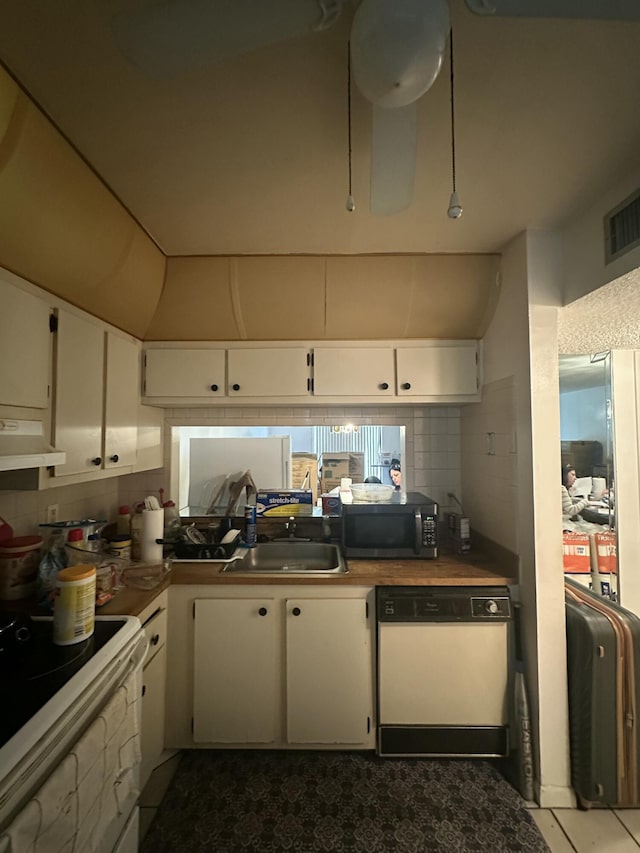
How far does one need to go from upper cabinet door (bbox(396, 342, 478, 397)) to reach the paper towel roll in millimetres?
1445

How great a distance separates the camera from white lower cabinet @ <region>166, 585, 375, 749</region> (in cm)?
166

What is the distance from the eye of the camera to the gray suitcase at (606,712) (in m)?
1.45

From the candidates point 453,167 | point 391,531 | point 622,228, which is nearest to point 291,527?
point 391,531

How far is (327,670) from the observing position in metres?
1.67

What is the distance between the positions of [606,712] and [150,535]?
211 centimetres

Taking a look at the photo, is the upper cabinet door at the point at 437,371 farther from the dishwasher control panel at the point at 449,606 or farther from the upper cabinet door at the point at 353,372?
the dishwasher control panel at the point at 449,606

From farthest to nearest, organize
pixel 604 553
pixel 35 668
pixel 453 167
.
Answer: pixel 604 553 → pixel 453 167 → pixel 35 668

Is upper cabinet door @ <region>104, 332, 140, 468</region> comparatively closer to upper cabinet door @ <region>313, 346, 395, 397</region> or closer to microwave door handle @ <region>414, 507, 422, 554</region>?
upper cabinet door @ <region>313, 346, 395, 397</region>

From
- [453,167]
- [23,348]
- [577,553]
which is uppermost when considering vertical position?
[453,167]

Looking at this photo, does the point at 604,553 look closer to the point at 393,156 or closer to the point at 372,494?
the point at 372,494

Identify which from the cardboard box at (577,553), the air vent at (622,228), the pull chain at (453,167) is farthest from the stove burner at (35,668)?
the cardboard box at (577,553)

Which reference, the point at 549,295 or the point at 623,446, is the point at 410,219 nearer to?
the point at 549,295

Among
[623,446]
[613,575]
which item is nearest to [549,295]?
[623,446]

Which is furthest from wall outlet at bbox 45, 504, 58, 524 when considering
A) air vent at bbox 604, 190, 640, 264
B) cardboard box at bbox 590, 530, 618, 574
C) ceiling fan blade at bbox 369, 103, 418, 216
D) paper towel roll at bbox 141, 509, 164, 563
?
cardboard box at bbox 590, 530, 618, 574
